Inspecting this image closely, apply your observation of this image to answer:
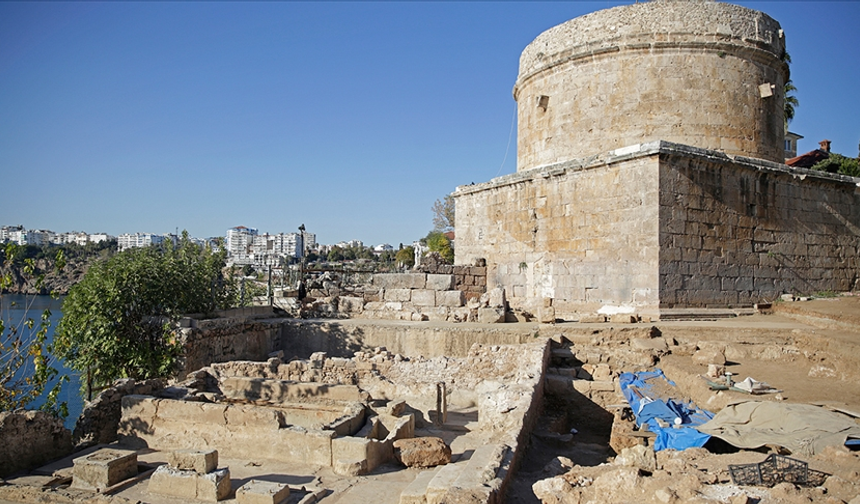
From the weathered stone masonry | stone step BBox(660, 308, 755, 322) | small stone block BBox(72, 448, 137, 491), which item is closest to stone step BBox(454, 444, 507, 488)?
small stone block BBox(72, 448, 137, 491)

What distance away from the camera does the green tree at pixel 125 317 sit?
11.3 m

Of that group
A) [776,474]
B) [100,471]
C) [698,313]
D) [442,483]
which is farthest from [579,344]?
[100,471]

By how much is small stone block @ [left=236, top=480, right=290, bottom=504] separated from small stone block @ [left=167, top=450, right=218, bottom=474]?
71cm

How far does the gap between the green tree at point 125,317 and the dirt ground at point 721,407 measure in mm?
7838

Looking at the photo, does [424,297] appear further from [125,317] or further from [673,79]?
[673,79]

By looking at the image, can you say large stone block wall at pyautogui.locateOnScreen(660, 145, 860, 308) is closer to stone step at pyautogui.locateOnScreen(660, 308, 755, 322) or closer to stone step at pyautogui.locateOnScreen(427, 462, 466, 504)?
stone step at pyautogui.locateOnScreen(660, 308, 755, 322)

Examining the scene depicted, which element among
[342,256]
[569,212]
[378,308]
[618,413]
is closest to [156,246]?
[378,308]

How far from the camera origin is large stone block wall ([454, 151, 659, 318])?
12.1 m

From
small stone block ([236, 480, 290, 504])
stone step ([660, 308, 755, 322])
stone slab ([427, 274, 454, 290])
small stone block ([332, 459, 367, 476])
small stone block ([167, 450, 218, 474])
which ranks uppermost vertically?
stone slab ([427, 274, 454, 290])

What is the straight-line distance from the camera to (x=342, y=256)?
93.9 m

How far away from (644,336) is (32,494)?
30.9 feet

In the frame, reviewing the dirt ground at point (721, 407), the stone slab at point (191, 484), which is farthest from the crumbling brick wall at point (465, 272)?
the stone slab at point (191, 484)

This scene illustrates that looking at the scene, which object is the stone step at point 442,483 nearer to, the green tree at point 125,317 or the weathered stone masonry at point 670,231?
the weathered stone masonry at point 670,231

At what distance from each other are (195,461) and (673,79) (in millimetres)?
12614
